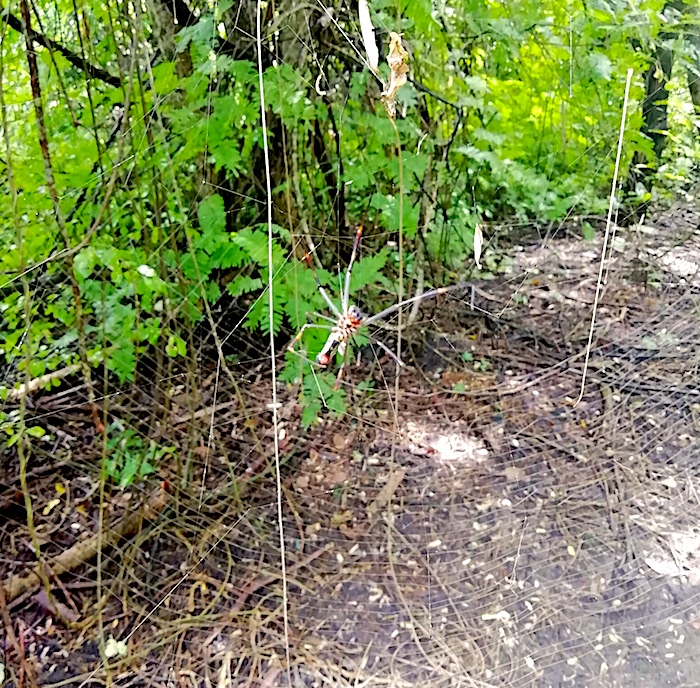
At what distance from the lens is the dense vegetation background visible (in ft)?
4.48

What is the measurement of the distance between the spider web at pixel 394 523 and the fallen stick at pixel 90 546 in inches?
0.4

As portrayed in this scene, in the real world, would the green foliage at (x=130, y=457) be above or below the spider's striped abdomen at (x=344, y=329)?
below

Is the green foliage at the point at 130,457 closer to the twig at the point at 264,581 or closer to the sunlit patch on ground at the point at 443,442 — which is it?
the twig at the point at 264,581

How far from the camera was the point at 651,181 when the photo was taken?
2.65 m

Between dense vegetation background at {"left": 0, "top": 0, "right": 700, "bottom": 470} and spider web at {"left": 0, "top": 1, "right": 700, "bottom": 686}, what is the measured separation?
14 centimetres

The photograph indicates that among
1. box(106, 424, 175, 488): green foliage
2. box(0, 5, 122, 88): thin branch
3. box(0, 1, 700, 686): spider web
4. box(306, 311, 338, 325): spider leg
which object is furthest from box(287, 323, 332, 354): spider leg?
box(0, 5, 122, 88): thin branch

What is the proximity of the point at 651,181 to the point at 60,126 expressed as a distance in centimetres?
248

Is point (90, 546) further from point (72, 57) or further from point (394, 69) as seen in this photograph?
point (394, 69)

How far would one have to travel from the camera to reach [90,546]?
1.56 meters

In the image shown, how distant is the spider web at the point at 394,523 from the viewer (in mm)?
1397

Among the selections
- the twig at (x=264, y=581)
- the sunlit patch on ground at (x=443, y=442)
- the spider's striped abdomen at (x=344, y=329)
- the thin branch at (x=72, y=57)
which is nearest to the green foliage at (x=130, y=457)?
the twig at (x=264, y=581)

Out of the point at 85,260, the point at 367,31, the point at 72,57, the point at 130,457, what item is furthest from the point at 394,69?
the point at 130,457

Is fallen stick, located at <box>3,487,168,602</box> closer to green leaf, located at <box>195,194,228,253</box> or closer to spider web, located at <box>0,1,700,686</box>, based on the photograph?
spider web, located at <box>0,1,700,686</box>

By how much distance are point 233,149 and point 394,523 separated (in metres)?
1.16
